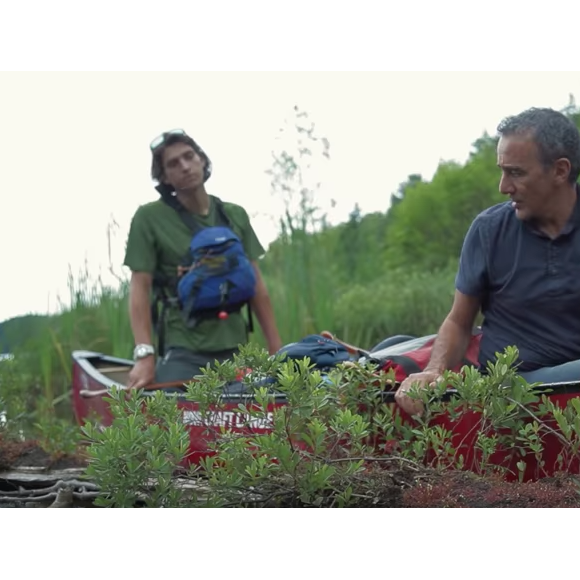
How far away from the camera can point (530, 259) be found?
14.3ft

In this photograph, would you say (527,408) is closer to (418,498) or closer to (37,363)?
(418,498)

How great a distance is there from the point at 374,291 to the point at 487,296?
22.6ft

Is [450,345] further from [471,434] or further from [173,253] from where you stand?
[173,253]

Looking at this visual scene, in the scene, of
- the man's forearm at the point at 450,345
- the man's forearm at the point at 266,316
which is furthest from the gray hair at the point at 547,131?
the man's forearm at the point at 266,316

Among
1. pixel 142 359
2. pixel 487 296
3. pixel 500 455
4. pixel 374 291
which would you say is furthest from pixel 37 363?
pixel 500 455

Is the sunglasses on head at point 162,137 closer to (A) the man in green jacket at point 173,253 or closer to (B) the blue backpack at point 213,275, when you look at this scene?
(A) the man in green jacket at point 173,253

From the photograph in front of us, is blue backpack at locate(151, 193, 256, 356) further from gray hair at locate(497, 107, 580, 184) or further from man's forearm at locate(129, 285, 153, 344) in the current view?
gray hair at locate(497, 107, 580, 184)

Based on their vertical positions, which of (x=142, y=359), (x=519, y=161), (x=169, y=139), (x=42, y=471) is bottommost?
(x=42, y=471)

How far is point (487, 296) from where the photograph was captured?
14.7 feet

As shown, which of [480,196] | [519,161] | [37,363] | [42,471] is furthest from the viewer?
[480,196]

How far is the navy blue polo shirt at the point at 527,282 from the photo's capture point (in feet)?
14.1

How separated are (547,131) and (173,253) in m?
2.48

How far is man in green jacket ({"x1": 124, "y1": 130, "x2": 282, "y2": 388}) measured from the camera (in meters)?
6.08

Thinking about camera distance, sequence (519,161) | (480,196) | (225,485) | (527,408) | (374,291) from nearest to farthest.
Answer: (225,485) < (527,408) < (519,161) < (374,291) < (480,196)
